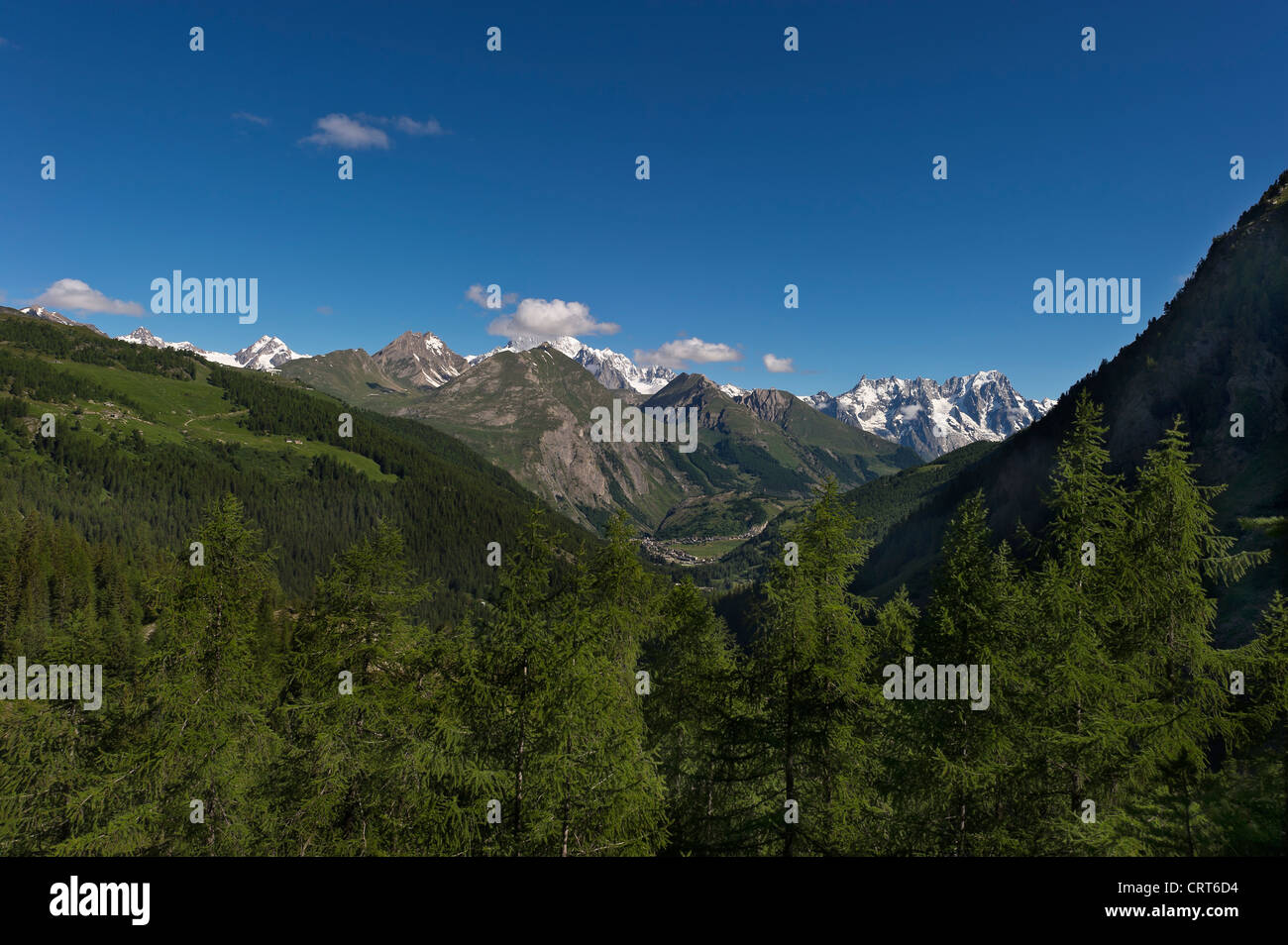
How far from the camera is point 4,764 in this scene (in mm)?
19688

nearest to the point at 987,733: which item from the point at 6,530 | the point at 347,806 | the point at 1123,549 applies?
the point at 1123,549

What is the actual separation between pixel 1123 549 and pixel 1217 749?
94.3 ft
